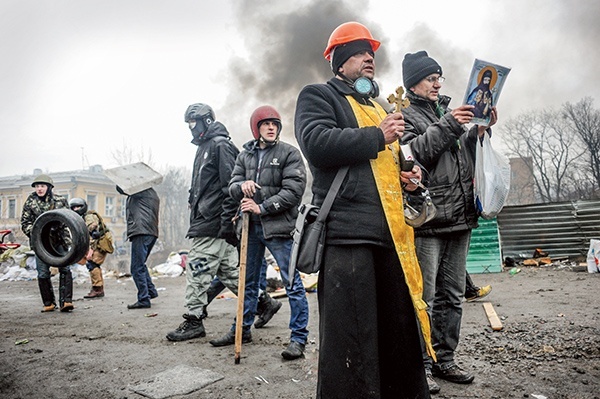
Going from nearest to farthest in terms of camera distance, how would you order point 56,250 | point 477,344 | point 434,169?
point 434,169
point 477,344
point 56,250

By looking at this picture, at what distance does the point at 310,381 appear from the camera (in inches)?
120

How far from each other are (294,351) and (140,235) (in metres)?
4.09

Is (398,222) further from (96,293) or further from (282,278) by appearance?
(96,293)

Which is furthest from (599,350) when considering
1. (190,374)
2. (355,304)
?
(190,374)

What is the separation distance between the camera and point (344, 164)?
2074 millimetres

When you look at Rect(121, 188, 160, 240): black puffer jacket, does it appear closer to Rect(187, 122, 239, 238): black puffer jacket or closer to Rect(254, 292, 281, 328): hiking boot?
Rect(187, 122, 239, 238): black puffer jacket

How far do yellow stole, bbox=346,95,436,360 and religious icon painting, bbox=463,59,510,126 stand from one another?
0.85 meters

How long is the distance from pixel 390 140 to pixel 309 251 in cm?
66

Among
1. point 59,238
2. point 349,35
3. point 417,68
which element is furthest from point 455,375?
point 59,238

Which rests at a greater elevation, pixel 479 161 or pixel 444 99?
pixel 444 99

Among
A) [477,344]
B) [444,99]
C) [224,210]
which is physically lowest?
[477,344]

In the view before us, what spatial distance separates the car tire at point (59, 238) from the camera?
582 centimetres

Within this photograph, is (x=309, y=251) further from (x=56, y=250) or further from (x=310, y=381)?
(x=56, y=250)

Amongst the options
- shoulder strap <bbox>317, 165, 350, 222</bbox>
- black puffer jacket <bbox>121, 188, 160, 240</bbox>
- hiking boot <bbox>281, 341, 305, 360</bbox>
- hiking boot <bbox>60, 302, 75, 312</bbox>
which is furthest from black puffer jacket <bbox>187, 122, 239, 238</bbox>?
hiking boot <bbox>60, 302, 75, 312</bbox>
